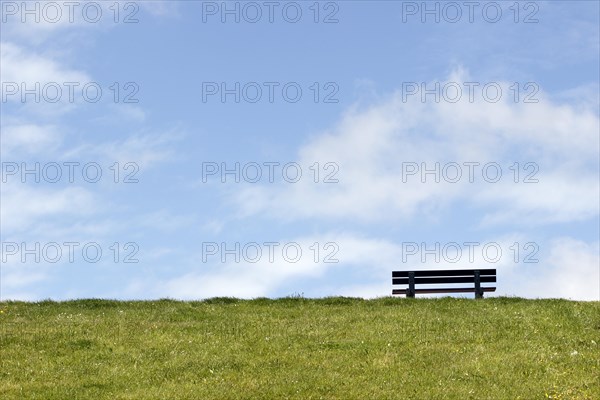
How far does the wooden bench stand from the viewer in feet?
111

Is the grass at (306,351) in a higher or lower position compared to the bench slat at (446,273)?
lower

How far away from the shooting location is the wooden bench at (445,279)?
111ft

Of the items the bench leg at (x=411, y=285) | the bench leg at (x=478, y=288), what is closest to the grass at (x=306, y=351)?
the bench leg at (x=411, y=285)

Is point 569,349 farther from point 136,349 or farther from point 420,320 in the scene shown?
point 136,349

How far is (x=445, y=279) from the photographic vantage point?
112 feet

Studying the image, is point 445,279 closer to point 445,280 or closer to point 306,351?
point 445,280

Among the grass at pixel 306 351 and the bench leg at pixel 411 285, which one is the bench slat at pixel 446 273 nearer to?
the bench leg at pixel 411 285

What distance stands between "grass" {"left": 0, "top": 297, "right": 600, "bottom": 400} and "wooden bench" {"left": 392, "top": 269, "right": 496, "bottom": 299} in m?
2.50

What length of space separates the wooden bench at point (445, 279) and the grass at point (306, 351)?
250cm

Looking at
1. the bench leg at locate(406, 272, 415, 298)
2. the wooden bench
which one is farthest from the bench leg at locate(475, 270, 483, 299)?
the bench leg at locate(406, 272, 415, 298)

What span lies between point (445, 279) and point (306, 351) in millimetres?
12303

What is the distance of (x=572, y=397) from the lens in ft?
64.0

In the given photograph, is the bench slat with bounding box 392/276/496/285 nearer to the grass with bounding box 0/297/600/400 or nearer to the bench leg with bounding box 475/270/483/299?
the bench leg with bounding box 475/270/483/299

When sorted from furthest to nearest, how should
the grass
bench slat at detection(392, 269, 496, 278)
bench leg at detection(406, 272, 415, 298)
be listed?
1. bench slat at detection(392, 269, 496, 278)
2. bench leg at detection(406, 272, 415, 298)
3. the grass
